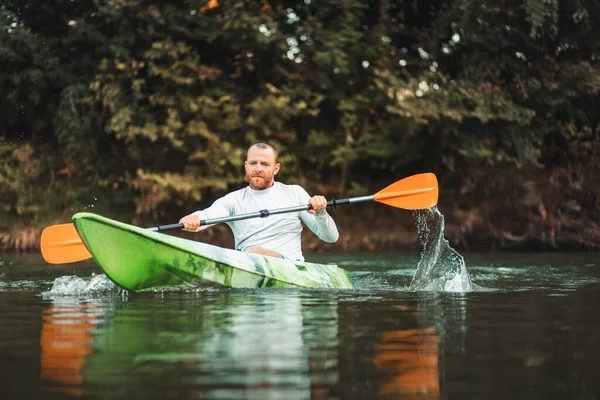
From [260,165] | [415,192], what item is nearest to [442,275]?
[415,192]

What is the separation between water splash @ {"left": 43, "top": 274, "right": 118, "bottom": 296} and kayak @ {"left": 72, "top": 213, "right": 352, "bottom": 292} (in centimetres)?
61

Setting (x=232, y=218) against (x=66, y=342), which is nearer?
(x=66, y=342)

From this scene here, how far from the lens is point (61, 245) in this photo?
6867 mm

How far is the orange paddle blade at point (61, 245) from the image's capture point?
6.86 m

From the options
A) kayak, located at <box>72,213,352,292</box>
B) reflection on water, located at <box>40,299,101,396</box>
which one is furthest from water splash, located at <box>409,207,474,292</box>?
reflection on water, located at <box>40,299,101,396</box>

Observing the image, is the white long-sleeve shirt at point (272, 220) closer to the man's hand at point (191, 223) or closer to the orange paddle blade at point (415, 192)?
the man's hand at point (191, 223)

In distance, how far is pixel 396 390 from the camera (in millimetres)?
2930

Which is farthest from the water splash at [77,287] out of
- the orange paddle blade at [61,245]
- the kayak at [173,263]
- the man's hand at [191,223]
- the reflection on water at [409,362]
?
the reflection on water at [409,362]

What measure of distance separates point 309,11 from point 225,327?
37.5 ft

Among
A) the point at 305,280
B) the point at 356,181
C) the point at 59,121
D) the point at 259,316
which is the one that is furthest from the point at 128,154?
the point at 259,316

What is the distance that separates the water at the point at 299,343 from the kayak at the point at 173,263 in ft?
0.39

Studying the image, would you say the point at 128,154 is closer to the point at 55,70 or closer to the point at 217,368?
the point at 55,70

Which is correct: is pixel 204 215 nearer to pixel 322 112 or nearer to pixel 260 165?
pixel 260 165

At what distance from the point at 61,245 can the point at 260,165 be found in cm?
151
